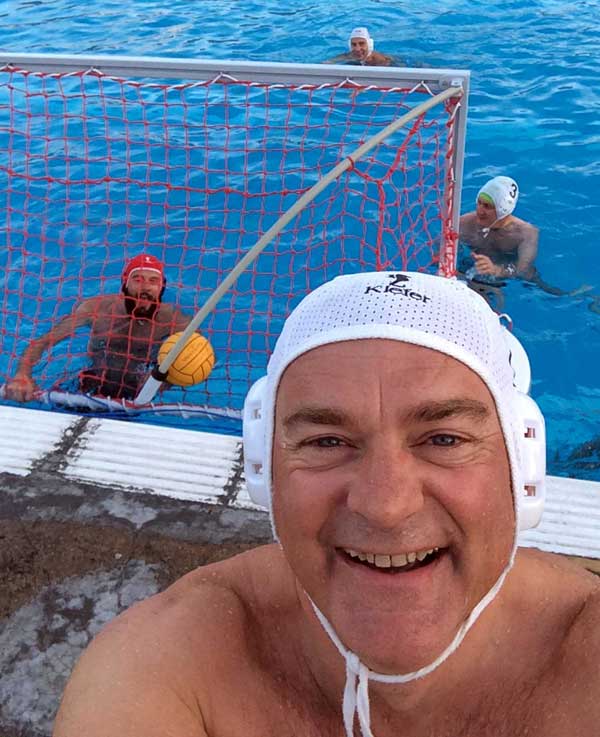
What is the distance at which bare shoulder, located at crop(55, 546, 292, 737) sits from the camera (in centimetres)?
164

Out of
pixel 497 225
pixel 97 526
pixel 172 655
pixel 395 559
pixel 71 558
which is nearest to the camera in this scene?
pixel 395 559

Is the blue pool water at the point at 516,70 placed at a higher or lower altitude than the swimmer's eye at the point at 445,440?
lower

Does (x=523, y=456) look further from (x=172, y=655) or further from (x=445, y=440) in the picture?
(x=172, y=655)

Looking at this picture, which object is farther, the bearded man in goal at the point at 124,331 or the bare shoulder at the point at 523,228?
the bare shoulder at the point at 523,228

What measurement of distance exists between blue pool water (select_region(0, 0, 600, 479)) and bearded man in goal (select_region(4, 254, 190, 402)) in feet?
10.3

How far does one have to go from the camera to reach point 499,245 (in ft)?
23.9

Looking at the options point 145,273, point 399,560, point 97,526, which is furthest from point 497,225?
point 399,560

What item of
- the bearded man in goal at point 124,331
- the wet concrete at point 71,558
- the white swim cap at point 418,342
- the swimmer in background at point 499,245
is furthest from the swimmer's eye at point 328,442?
the swimmer in background at point 499,245

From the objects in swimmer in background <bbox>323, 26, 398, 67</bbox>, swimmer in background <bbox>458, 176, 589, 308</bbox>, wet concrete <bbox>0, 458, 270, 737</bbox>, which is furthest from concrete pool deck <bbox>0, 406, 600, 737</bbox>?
swimmer in background <bbox>323, 26, 398, 67</bbox>

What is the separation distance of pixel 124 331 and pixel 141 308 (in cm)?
33

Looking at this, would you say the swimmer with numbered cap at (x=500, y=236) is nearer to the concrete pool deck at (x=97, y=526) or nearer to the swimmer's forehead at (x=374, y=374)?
the concrete pool deck at (x=97, y=526)

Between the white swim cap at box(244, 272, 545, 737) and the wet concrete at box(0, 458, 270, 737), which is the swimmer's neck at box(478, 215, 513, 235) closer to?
the wet concrete at box(0, 458, 270, 737)

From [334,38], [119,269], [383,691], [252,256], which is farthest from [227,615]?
[334,38]

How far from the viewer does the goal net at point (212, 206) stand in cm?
462
